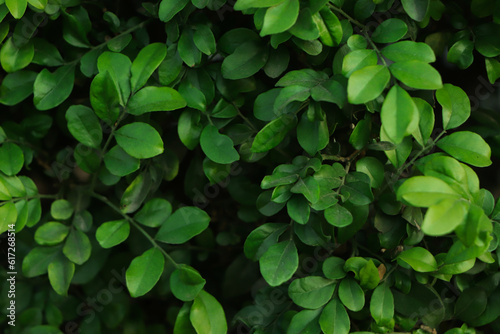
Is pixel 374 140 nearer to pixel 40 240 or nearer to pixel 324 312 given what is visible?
pixel 324 312

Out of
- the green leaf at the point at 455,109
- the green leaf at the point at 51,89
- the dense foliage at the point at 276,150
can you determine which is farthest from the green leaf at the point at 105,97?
the green leaf at the point at 455,109

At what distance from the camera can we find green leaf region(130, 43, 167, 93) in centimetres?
86

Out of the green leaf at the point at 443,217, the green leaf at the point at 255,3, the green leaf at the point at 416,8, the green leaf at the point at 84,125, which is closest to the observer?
the green leaf at the point at 443,217

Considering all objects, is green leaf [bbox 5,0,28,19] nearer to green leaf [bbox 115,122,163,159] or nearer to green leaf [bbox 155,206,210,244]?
green leaf [bbox 115,122,163,159]

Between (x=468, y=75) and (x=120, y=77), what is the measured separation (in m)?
0.71

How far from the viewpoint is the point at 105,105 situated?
0.87 meters

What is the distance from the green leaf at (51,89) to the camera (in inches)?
37.4

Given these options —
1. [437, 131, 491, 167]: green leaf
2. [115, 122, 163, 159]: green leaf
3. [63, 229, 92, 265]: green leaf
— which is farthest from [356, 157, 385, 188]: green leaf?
[63, 229, 92, 265]: green leaf

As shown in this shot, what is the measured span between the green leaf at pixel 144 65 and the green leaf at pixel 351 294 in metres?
0.46

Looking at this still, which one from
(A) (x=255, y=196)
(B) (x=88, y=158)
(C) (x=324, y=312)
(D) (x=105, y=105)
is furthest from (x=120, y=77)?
(C) (x=324, y=312)

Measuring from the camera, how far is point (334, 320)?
32.0 inches

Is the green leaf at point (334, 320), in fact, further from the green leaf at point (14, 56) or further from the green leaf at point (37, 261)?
the green leaf at point (14, 56)

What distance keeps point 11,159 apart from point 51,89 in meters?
0.16

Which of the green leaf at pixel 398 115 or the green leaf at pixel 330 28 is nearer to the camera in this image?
the green leaf at pixel 398 115
